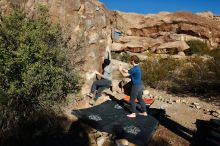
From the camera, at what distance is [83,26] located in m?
8.58

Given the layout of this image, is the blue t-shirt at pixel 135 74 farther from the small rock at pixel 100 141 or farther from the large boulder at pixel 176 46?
the large boulder at pixel 176 46

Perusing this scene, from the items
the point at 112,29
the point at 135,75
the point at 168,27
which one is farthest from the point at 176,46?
the point at 135,75

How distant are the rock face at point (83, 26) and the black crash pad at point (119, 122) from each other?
1331 millimetres

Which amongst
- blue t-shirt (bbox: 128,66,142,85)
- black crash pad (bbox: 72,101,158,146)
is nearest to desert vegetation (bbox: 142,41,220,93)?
black crash pad (bbox: 72,101,158,146)

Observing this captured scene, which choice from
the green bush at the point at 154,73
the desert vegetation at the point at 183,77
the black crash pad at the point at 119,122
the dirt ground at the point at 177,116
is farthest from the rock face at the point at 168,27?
the black crash pad at the point at 119,122

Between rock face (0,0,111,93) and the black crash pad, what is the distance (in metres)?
1.33

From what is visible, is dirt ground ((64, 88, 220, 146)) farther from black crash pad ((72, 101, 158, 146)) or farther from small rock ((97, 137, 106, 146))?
small rock ((97, 137, 106, 146))

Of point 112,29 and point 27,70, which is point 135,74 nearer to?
point 27,70

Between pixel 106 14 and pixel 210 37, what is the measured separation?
964 inches

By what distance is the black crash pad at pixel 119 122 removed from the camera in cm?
585

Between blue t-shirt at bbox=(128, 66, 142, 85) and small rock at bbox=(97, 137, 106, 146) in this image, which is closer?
small rock at bbox=(97, 137, 106, 146)

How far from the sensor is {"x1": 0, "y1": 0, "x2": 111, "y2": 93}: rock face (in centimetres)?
751

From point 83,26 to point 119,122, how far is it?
3.35m

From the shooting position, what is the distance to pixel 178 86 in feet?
41.0
